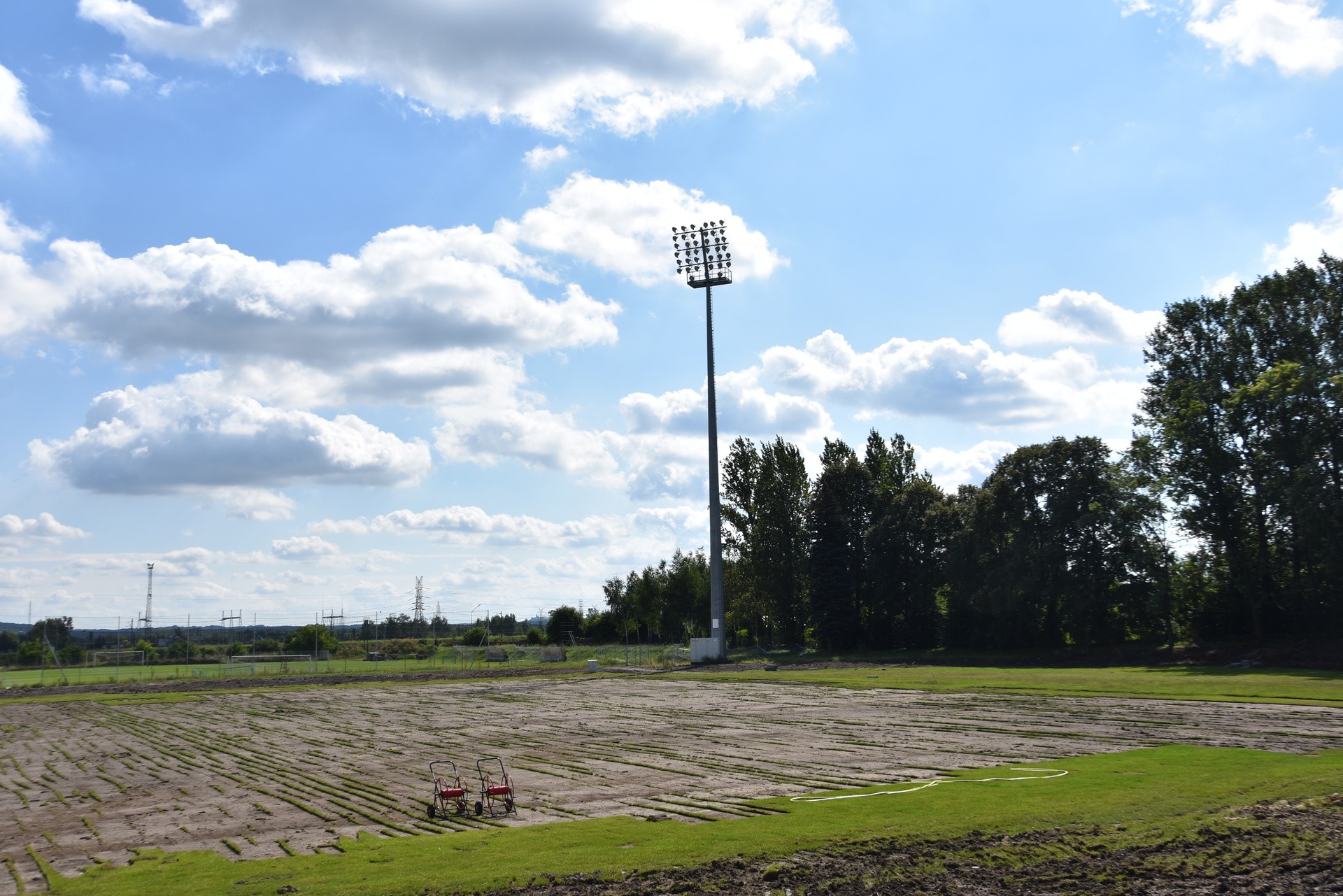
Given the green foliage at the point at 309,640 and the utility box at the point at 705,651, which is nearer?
the utility box at the point at 705,651

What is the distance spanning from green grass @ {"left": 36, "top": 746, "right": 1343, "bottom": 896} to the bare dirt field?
0.99 metres

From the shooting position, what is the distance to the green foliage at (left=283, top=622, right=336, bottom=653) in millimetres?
96688

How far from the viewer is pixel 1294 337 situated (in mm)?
55719

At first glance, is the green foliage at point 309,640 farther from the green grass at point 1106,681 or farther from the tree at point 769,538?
the green grass at point 1106,681

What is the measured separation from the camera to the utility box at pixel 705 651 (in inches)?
2689

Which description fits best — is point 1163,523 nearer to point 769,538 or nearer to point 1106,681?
point 1106,681

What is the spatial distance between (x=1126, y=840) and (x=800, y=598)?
74.1 meters

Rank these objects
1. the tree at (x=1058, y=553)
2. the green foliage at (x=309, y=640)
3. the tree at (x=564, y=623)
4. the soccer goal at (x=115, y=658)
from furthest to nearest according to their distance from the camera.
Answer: the tree at (x=564, y=623), the green foliage at (x=309, y=640), the soccer goal at (x=115, y=658), the tree at (x=1058, y=553)

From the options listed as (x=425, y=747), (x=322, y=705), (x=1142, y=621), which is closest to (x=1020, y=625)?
(x=1142, y=621)

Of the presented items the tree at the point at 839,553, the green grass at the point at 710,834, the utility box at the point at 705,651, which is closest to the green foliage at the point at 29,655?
the utility box at the point at 705,651

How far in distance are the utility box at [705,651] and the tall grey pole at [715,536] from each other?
0.51 feet

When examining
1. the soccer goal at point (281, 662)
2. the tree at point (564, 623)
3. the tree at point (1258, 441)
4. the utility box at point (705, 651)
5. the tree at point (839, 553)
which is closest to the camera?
the tree at point (1258, 441)

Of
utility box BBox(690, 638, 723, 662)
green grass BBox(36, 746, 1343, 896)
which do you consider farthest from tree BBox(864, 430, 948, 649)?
green grass BBox(36, 746, 1343, 896)

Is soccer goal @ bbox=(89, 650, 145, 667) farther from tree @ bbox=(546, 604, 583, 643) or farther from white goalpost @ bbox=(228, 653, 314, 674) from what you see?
tree @ bbox=(546, 604, 583, 643)
